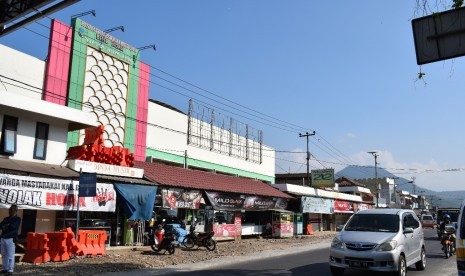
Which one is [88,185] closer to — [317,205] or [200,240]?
[200,240]

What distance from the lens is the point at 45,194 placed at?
52.5 ft

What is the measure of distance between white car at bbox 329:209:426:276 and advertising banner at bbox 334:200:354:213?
35.6m

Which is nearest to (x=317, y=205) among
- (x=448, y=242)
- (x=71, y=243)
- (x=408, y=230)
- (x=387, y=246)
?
(x=448, y=242)

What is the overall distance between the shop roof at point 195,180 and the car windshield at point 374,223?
1209 cm

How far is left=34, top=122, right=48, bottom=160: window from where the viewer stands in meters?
18.7

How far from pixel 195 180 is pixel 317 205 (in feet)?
61.1

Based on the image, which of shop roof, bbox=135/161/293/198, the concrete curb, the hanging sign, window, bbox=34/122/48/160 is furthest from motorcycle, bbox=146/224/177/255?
window, bbox=34/122/48/160

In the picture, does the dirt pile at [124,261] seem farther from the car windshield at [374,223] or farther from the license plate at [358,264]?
the license plate at [358,264]

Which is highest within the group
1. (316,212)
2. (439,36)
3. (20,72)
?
(20,72)

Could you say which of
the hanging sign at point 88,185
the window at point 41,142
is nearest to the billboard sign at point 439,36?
the hanging sign at point 88,185

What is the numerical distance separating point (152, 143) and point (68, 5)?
23.6m

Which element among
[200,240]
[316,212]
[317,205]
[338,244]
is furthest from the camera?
[317,205]

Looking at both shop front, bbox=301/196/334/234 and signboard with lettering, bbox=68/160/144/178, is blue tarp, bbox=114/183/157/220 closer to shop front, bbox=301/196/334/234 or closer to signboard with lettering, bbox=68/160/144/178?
signboard with lettering, bbox=68/160/144/178

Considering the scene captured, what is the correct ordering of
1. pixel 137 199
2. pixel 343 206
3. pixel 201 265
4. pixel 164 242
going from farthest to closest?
1. pixel 343 206
2. pixel 137 199
3. pixel 164 242
4. pixel 201 265
